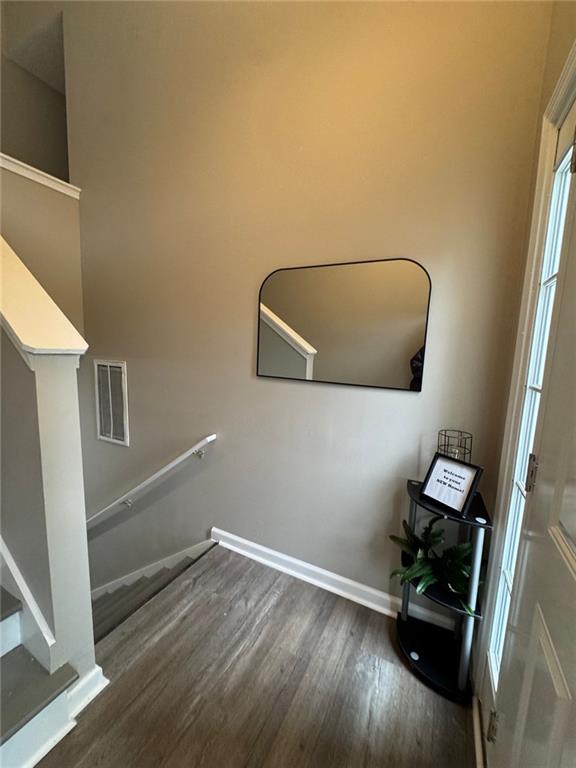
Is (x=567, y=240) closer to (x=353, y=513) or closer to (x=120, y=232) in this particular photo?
(x=353, y=513)

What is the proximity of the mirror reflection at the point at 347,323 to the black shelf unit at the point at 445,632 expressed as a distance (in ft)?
1.91

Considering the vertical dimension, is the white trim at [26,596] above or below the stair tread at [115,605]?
above

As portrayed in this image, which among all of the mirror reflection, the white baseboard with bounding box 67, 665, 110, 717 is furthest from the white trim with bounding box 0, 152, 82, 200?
the white baseboard with bounding box 67, 665, 110, 717

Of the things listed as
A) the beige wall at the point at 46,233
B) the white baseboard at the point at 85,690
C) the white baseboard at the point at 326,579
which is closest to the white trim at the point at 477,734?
the white baseboard at the point at 326,579

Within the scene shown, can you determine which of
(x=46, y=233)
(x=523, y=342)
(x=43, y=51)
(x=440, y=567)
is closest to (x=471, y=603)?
(x=440, y=567)

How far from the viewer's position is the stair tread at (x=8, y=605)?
1.20m

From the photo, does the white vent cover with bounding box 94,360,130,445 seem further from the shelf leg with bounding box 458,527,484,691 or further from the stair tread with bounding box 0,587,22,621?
the shelf leg with bounding box 458,527,484,691

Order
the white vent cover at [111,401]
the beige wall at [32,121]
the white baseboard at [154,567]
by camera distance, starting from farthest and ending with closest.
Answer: the beige wall at [32,121] → the white vent cover at [111,401] → the white baseboard at [154,567]

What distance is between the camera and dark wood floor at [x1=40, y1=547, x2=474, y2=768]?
1.11 meters

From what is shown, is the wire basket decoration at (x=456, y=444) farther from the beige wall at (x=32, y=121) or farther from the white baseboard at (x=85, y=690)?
the beige wall at (x=32, y=121)

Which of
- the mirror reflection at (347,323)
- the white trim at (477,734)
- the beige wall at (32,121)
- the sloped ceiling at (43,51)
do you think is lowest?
the white trim at (477,734)

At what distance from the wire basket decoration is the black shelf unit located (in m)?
0.18

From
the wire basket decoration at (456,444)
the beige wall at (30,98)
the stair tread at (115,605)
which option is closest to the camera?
the wire basket decoration at (456,444)

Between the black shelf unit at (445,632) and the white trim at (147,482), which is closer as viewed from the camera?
the black shelf unit at (445,632)
